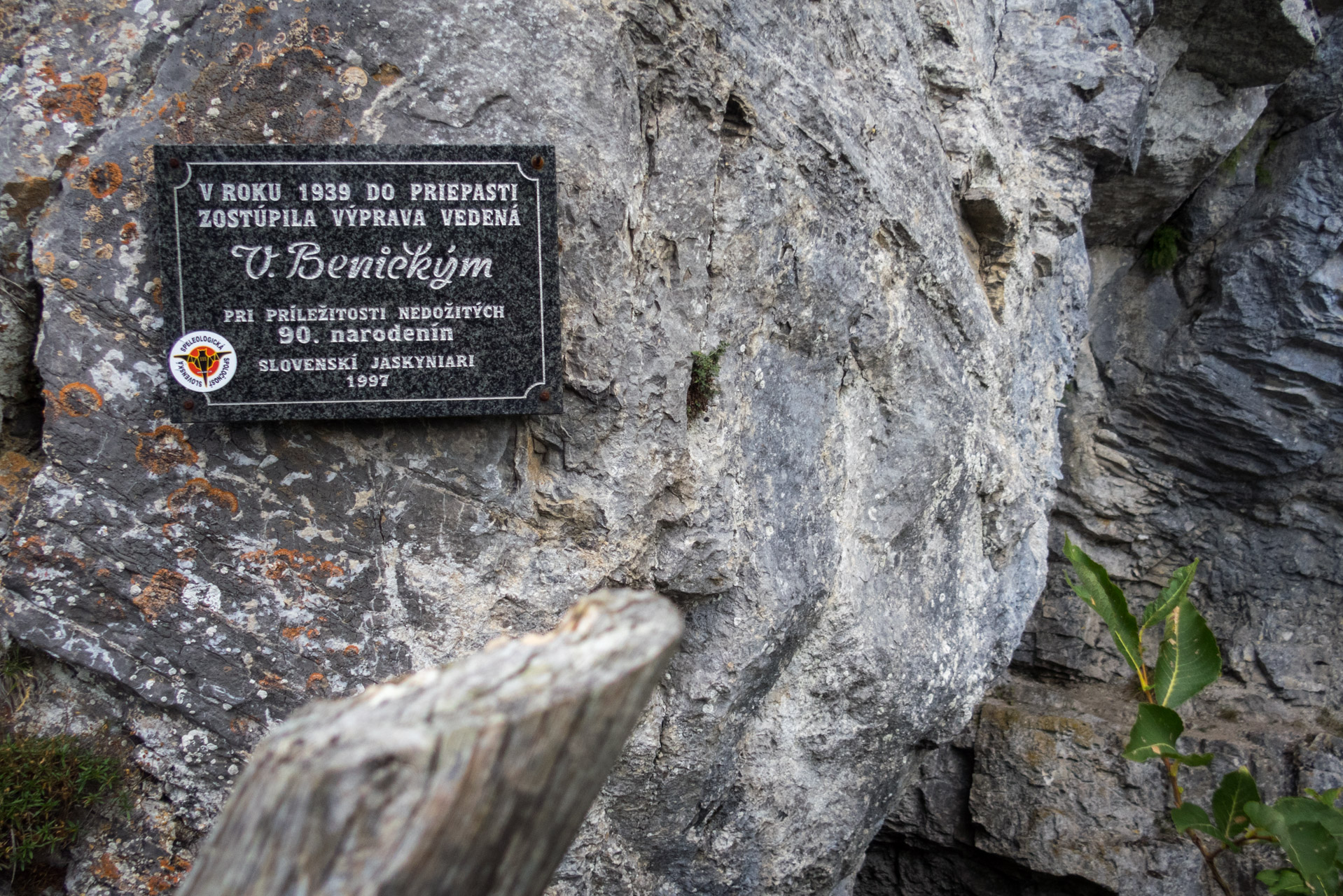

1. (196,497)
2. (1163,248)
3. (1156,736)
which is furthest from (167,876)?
(1163,248)

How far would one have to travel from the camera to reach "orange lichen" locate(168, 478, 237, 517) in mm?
2010


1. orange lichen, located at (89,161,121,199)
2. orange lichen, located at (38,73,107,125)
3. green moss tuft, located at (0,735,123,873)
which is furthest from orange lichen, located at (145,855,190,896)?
orange lichen, located at (38,73,107,125)

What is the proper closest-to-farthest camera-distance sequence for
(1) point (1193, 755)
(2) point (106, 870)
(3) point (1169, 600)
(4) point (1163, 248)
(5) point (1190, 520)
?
1. (2) point (106, 870)
2. (1) point (1193, 755)
3. (3) point (1169, 600)
4. (4) point (1163, 248)
5. (5) point (1190, 520)

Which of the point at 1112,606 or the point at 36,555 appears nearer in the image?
the point at 36,555

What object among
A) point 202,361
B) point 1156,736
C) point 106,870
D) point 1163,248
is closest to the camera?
point 202,361

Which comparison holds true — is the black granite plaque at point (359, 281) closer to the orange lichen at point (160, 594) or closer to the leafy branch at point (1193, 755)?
the orange lichen at point (160, 594)

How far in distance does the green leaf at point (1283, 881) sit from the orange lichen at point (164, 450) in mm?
4301

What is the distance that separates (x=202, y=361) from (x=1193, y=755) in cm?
393

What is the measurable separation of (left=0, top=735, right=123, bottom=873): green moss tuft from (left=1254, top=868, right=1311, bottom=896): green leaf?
4.23m

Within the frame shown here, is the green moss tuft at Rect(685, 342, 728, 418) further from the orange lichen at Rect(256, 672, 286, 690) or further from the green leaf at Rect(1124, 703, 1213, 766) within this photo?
the green leaf at Rect(1124, 703, 1213, 766)

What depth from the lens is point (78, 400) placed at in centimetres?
196

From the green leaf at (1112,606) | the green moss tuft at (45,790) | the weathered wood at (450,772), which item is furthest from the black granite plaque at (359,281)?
the green leaf at (1112,606)

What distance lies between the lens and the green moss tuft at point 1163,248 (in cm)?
543

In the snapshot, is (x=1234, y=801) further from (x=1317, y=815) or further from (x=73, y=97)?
(x=73, y=97)
